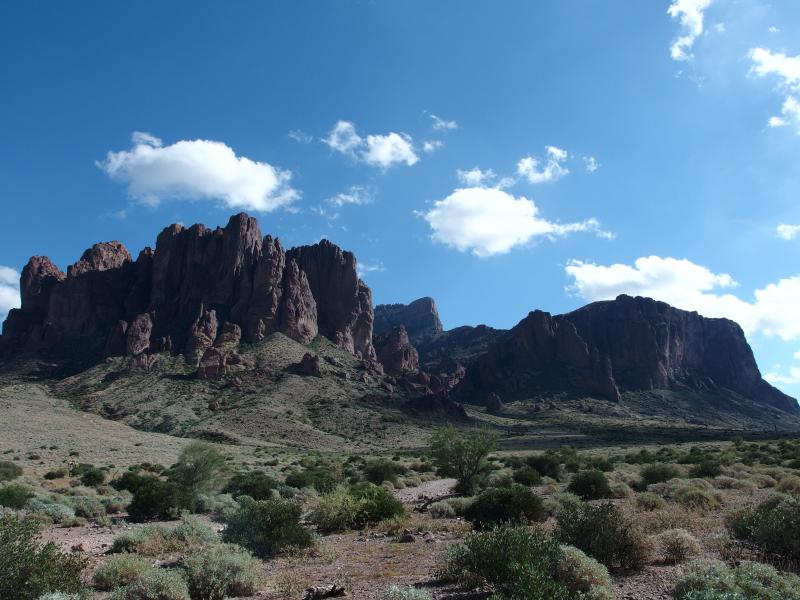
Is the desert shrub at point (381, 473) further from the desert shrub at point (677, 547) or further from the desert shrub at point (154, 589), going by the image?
the desert shrub at point (154, 589)

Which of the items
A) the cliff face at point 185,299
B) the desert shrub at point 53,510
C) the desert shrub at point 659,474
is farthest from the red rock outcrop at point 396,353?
the desert shrub at point 53,510

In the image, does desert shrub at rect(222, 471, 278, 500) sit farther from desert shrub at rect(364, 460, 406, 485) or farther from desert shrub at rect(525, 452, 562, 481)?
desert shrub at rect(525, 452, 562, 481)

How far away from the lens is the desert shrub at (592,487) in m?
25.7

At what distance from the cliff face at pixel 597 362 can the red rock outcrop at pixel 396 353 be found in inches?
691

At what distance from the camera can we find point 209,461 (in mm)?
27484

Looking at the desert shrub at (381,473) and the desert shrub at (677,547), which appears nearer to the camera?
the desert shrub at (677,547)

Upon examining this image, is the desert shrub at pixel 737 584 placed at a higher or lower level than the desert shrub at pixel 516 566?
higher

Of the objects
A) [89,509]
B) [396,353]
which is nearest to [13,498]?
[89,509]

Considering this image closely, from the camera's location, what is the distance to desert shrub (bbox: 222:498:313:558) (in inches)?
586

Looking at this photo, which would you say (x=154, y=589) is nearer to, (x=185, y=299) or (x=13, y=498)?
(x=13, y=498)

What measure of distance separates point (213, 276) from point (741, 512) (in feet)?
447

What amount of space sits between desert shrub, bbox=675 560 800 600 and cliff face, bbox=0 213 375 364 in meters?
112

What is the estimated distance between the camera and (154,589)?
977cm

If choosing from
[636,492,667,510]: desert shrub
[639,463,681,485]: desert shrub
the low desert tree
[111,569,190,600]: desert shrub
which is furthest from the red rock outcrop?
[111,569,190,600]: desert shrub
